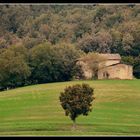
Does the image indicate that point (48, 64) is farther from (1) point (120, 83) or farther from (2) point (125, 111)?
(2) point (125, 111)

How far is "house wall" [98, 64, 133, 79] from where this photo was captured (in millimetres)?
78688

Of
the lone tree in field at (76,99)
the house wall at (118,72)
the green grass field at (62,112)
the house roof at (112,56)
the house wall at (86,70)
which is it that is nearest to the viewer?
the green grass field at (62,112)

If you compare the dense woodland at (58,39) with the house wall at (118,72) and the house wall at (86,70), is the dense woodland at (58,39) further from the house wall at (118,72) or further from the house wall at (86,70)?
the house wall at (118,72)

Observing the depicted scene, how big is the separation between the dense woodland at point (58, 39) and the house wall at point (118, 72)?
1.80m

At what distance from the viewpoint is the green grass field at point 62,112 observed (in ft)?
123

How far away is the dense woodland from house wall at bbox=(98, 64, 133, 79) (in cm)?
180

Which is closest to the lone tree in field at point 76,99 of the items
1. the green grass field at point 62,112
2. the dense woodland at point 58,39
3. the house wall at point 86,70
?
the green grass field at point 62,112

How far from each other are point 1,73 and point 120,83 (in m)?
19.0

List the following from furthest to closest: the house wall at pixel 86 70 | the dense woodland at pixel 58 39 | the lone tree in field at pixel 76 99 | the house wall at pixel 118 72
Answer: the house wall at pixel 86 70 < the house wall at pixel 118 72 < the dense woodland at pixel 58 39 < the lone tree in field at pixel 76 99

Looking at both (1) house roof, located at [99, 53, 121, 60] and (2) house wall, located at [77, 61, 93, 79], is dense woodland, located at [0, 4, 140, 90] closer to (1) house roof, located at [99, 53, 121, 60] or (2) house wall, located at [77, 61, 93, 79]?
(2) house wall, located at [77, 61, 93, 79]

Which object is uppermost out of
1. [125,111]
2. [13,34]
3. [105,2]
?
[105,2]

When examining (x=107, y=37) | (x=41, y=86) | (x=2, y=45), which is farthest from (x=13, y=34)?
(x=41, y=86)

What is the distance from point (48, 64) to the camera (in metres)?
78.1

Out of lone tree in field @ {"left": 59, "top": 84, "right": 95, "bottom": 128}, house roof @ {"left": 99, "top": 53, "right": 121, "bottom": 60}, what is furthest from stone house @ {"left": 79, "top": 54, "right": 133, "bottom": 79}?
lone tree in field @ {"left": 59, "top": 84, "right": 95, "bottom": 128}
